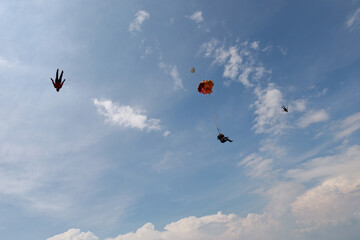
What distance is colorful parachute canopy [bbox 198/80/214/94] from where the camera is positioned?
1336 inches

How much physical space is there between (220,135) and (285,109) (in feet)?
62.5

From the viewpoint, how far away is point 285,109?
143 ft

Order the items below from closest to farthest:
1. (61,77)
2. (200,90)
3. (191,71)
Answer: (61,77), (191,71), (200,90)

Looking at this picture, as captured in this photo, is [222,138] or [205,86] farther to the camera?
[205,86]

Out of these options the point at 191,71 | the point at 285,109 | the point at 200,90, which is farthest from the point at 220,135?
the point at 285,109

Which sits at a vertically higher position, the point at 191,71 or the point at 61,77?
the point at 191,71

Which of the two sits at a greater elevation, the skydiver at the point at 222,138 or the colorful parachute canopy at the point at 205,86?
the colorful parachute canopy at the point at 205,86

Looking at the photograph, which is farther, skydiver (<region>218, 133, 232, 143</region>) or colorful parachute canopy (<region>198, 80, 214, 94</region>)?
colorful parachute canopy (<region>198, 80, 214, 94</region>)

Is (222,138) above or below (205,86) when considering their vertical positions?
below

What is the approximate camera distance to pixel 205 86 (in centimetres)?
3403

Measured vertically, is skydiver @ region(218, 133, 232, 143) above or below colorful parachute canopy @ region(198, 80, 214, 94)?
below

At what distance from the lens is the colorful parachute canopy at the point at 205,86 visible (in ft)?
111

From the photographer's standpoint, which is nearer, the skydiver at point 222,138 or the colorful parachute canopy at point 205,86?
the skydiver at point 222,138

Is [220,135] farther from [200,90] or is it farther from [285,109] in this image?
[285,109]
